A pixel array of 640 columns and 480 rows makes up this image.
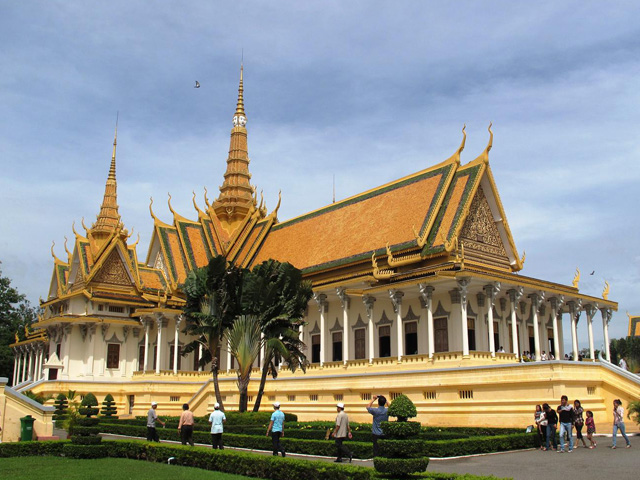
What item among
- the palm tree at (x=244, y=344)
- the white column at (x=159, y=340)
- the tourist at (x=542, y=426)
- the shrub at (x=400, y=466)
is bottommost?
the shrub at (x=400, y=466)

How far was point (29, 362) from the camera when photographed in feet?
177

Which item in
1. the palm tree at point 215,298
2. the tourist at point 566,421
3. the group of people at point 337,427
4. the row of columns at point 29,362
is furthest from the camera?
the row of columns at point 29,362

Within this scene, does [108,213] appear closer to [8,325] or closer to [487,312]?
[8,325]

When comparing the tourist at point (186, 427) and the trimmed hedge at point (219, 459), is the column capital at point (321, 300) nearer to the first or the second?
the tourist at point (186, 427)

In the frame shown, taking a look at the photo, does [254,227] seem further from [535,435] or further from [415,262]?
[535,435]

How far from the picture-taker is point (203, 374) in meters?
34.8

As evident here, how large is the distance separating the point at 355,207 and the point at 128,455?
2238 cm

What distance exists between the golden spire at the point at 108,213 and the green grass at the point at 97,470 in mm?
36915

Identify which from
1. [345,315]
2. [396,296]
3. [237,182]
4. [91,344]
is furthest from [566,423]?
[237,182]

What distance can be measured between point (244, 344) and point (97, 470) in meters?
10.1

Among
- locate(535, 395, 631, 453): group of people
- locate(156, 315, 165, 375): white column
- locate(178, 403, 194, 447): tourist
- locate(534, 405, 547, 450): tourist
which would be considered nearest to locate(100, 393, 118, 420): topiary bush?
locate(156, 315, 165, 375): white column

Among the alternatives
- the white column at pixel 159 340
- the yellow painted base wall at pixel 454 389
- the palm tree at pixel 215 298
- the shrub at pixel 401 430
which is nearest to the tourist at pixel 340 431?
the shrub at pixel 401 430

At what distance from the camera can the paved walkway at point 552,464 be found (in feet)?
36.9

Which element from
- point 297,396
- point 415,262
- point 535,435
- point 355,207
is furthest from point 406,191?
point 535,435
